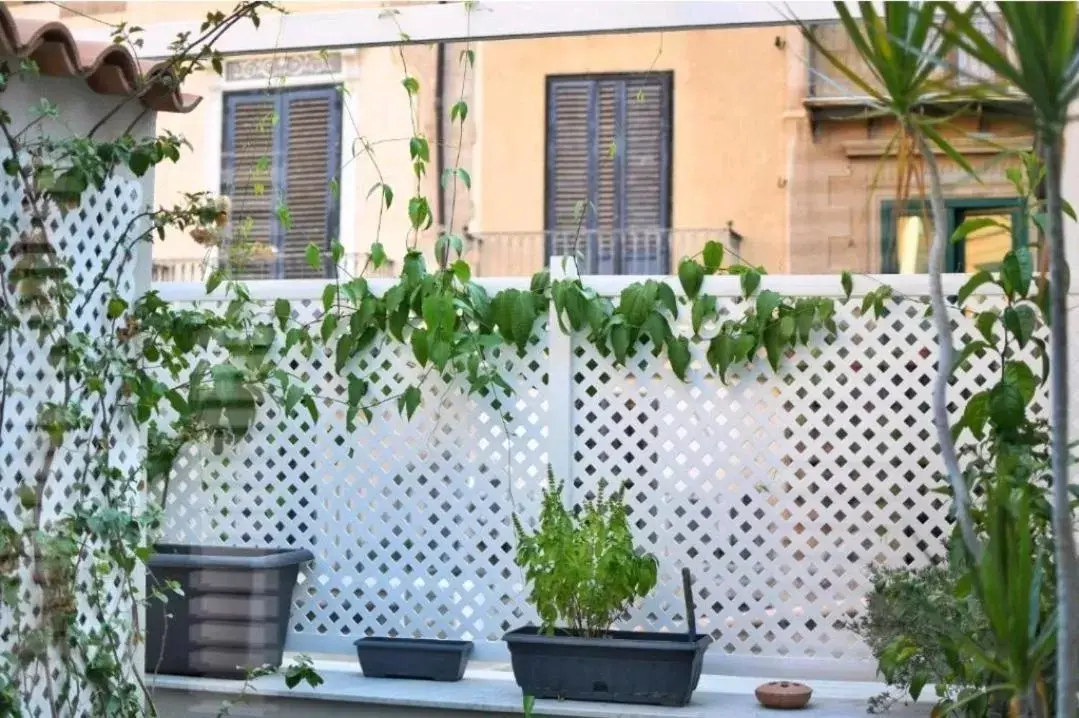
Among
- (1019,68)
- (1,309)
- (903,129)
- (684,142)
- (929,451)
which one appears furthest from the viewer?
(684,142)

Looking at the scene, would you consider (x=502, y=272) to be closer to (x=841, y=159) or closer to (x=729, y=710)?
(x=841, y=159)

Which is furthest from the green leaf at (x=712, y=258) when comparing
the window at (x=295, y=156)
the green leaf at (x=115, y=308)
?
the window at (x=295, y=156)


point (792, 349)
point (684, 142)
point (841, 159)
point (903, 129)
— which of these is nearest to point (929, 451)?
point (792, 349)

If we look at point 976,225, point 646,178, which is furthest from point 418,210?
point 646,178

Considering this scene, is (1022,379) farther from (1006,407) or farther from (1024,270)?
(1024,270)

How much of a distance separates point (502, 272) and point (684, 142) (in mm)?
1675

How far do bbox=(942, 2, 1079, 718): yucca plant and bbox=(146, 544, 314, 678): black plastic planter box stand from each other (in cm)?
283

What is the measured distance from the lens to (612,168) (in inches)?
427

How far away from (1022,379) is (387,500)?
75.1 inches

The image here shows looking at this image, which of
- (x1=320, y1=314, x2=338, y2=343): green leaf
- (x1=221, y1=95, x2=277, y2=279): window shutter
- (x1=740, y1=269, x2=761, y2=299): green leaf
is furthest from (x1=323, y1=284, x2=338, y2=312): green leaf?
(x1=221, y1=95, x2=277, y2=279): window shutter

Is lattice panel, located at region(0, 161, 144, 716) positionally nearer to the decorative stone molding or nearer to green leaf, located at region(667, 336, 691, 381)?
green leaf, located at region(667, 336, 691, 381)

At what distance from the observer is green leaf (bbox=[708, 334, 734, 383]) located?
13.3 feet

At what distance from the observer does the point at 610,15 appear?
3576 mm

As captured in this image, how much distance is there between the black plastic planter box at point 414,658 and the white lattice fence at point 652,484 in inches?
5.0
